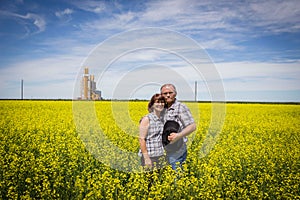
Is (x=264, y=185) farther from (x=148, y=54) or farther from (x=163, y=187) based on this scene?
(x=148, y=54)

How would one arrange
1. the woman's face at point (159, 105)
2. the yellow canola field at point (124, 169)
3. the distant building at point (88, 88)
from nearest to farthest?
the yellow canola field at point (124, 169) < the woman's face at point (159, 105) < the distant building at point (88, 88)

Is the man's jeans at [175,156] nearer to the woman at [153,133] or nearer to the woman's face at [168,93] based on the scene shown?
the woman at [153,133]

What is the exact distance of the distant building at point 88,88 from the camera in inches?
280

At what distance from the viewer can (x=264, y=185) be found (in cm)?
577

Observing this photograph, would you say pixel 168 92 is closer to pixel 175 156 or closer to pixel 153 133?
pixel 153 133

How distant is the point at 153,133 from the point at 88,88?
7.19ft

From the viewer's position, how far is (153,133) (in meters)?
5.71

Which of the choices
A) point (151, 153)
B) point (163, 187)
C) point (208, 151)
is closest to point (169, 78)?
point (151, 153)

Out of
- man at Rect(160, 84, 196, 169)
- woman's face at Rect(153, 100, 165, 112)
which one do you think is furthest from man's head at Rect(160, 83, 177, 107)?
woman's face at Rect(153, 100, 165, 112)

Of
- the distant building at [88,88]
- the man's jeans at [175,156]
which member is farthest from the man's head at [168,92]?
the distant building at [88,88]

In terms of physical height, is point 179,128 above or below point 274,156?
above

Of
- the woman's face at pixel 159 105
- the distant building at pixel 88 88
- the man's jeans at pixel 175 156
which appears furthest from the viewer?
the distant building at pixel 88 88

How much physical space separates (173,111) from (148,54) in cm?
176

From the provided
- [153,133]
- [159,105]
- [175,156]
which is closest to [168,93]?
[159,105]
